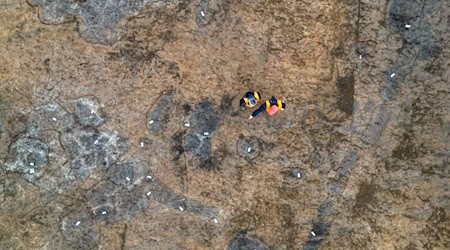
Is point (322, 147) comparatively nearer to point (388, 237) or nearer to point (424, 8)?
point (388, 237)

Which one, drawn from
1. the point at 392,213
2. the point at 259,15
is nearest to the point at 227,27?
the point at 259,15

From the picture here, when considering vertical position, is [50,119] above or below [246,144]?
above

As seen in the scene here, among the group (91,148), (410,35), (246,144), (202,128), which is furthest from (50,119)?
(410,35)

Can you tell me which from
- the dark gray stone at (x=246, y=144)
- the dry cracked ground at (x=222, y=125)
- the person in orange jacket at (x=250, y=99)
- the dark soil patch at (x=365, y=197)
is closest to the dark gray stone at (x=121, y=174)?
the dry cracked ground at (x=222, y=125)

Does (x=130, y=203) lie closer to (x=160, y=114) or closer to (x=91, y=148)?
(x=91, y=148)

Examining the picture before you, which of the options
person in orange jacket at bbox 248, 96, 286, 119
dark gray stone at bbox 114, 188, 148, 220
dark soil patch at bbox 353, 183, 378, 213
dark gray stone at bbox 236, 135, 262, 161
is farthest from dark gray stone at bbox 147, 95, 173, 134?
dark soil patch at bbox 353, 183, 378, 213

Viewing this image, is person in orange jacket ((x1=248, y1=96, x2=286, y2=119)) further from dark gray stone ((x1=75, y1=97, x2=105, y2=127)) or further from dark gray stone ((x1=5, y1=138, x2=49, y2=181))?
dark gray stone ((x1=5, y1=138, x2=49, y2=181))
